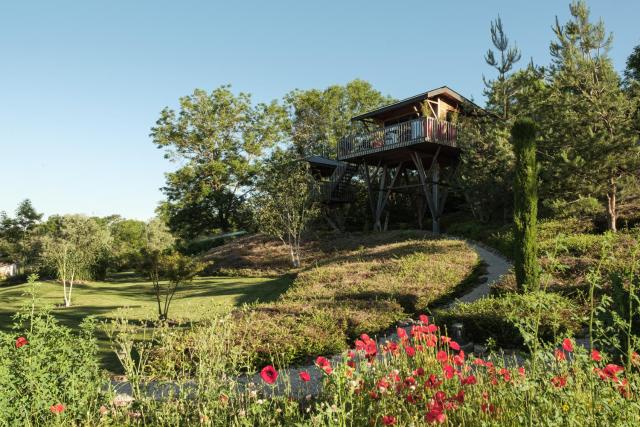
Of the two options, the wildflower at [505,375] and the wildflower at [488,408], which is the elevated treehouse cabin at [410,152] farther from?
the wildflower at [488,408]

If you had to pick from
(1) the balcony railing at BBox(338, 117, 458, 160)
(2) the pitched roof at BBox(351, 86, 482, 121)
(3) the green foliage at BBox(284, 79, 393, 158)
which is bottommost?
(1) the balcony railing at BBox(338, 117, 458, 160)

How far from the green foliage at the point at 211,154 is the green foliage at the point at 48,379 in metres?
A: 34.8

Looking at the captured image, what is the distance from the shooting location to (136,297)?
19984 millimetres

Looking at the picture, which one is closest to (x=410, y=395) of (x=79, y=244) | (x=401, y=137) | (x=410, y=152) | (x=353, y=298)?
(x=353, y=298)

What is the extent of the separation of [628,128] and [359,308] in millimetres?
11233

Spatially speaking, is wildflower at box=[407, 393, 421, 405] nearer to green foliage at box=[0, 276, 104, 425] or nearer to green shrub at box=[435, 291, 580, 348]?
green foliage at box=[0, 276, 104, 425]

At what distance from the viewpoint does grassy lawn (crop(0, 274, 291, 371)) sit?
1496cm

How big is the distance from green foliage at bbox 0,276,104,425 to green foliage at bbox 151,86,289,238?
34801mm

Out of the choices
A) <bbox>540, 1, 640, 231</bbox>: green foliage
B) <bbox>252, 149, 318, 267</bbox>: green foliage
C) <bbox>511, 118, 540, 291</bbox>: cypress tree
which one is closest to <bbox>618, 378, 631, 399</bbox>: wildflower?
<bbox>511, 118, 540, 291</bbox>: cypress tree

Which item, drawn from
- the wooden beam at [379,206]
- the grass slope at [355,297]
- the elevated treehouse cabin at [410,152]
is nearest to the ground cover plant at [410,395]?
the grass slope at [355,297]

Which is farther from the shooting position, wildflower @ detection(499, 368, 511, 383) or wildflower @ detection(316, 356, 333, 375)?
wildflower @ detection(499, 368, 511, 383)

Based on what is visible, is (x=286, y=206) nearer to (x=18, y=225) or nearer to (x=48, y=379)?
(x=48, y=379)

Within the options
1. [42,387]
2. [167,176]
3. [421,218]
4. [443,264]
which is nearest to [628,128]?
[443,264]

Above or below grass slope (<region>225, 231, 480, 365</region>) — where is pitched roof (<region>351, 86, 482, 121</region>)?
above
